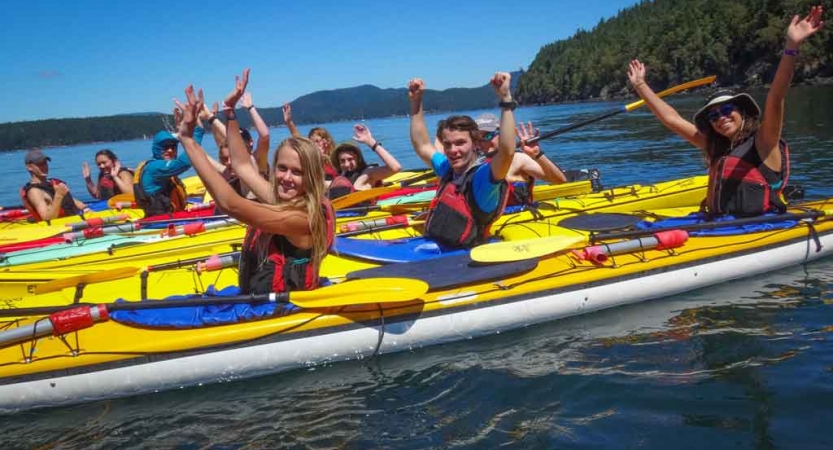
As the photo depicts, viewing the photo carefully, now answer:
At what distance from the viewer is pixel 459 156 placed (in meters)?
4.66

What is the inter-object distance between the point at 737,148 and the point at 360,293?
3.74 meters

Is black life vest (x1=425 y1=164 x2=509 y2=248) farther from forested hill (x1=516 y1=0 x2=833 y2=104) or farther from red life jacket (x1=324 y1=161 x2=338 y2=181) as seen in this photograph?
forested hill (x1=516 y1=0 x2=833 y2=104)

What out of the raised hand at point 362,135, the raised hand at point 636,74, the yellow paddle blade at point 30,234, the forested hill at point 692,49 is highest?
the forested hill at point 692,49

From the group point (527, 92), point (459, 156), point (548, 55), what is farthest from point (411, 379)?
point (548, 55)

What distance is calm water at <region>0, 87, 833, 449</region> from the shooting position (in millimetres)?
3316

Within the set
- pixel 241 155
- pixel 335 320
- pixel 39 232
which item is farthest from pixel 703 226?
pixel 39 232

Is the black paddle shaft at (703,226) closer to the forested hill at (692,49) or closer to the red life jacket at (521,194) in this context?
the red life jacket at (521,194)

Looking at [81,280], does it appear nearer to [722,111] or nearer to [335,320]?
[335,320]

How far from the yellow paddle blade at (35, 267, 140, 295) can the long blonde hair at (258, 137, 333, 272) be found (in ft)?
8.06

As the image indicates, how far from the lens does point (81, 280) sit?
5.05m

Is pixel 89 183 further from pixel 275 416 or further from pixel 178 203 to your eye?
pixel 275 416

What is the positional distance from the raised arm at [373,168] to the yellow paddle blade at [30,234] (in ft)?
13.2

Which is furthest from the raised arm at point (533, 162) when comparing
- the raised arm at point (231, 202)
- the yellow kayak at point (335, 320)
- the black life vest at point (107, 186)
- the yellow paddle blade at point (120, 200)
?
the black life vest at point (107, 186)

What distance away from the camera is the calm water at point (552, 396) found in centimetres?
332
